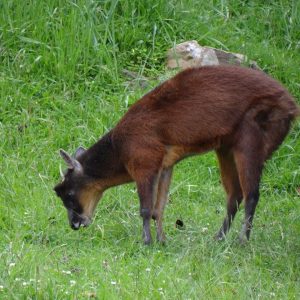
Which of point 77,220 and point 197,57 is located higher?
point 77,220

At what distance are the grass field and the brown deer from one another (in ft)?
1.24

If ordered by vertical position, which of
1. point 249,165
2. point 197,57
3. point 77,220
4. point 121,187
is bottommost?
point 121,187

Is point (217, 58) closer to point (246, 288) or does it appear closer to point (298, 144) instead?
point (298, 144)

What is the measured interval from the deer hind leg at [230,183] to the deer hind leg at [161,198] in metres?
0.46

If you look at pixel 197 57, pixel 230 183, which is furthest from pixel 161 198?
pixel 197 57

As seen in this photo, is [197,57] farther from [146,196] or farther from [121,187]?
[146,196]

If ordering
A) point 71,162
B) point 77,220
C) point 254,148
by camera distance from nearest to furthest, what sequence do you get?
point 254,148 → point 77,220 → point 71,162

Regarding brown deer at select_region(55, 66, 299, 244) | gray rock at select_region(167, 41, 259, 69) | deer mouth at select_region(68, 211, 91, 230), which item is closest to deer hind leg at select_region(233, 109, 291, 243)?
brown deer at select_region(55, 66, 299, 244)

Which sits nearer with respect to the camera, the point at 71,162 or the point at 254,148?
the point at 254,148

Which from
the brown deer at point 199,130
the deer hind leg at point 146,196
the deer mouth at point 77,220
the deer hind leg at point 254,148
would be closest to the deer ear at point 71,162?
the brown deer at point 199,130

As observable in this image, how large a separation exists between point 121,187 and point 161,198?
0.92 metres

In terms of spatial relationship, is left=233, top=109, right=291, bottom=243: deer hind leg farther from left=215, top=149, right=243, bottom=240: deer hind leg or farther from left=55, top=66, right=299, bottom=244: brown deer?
left=215, top=149, right=243, bottom=240: deer hind leg

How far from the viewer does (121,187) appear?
31.8 ft

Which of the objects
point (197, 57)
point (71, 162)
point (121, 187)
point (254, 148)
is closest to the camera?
point (254, 148)
